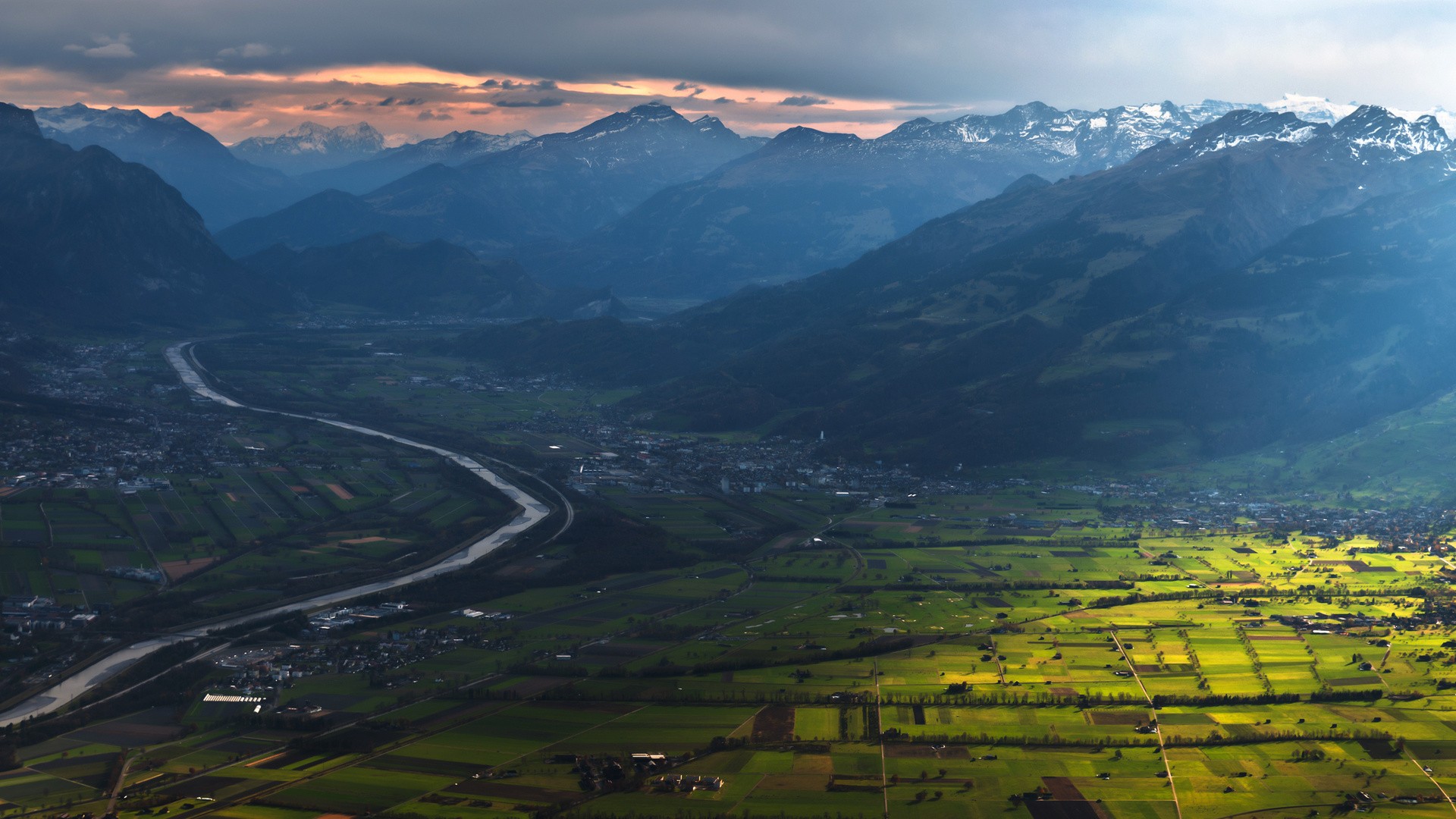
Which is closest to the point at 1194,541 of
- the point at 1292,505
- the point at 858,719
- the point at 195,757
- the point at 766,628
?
the point at 1292,505

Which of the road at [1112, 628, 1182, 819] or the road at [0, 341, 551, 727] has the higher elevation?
the road at [1112, 628, 1182, 819]

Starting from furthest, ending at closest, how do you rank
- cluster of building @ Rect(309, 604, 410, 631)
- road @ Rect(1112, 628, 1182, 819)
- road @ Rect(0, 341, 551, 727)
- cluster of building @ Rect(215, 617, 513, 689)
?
cluster of building @ Rect(309, 604, 410, 631) → cluster of building @ Rect(215, 617, 513, 689) → road @ Rect(0, 341, 551, 727) → road @ Rect(1112, 628, 1182, 819)

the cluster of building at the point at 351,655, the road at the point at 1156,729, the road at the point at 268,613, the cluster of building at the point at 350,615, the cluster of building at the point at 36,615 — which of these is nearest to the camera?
the road at the point at 1156,729

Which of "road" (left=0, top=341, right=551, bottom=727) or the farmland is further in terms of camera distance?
"road" (left=0, top=341, right=551, bottom=727)

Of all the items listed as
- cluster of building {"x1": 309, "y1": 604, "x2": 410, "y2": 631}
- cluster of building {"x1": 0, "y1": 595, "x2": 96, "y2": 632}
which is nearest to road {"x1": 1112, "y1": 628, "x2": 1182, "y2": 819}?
cluster of building {"x1": 309, "y1": 604, "x2": 410, "y2": 631}

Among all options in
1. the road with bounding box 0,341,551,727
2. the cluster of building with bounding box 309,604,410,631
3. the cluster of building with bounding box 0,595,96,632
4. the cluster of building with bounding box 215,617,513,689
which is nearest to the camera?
the road with bounding box 0,341,551,727

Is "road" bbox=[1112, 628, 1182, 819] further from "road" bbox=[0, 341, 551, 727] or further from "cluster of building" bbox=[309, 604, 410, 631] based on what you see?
"road" bbox=[0, 341, 551, 727]

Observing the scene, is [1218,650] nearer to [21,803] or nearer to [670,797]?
[670,797]

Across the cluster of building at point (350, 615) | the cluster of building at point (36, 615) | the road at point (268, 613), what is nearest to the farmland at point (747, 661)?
the cluster of building at point (350, 615)

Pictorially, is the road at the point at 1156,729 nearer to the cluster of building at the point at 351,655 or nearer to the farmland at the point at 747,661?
the farmland at the point at 747,661

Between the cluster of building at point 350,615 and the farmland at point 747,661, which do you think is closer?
the farmland at point 747,661

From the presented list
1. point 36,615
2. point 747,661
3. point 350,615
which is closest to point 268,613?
point 350,615

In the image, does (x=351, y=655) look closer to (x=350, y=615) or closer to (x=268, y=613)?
(x=350, y=615)

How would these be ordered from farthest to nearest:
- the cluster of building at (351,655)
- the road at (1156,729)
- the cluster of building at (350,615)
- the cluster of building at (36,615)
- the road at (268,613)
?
the cluster of building at (350,615)
the cluster of building at (36,615)
the cluster of building at (351,655)
the road at (268,613)
the road at (1156,729)
